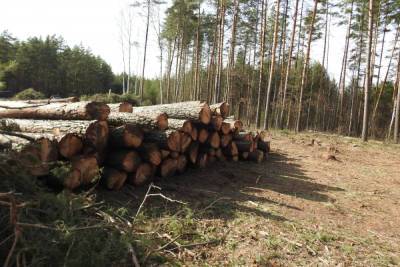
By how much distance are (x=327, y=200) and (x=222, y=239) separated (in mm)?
2699

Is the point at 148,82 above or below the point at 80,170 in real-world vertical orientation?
above

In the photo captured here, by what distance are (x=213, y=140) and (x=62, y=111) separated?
2975 mm

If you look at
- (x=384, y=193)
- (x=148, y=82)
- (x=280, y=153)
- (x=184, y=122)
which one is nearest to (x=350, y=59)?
(x=280, y=153)

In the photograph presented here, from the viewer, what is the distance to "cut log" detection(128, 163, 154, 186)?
16.2 feet

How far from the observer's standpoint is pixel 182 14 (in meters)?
26.2

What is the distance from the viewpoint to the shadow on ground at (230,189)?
443cm

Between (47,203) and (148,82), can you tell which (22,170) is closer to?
(47,203)

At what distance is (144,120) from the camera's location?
5.77m

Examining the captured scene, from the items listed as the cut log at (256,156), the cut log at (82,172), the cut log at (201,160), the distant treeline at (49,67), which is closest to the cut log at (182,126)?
the cut log at (201,160)

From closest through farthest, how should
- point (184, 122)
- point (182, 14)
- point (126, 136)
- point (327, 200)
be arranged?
point (126, 136) → point (327, 200) → point (184, 122) → point (182, 14)

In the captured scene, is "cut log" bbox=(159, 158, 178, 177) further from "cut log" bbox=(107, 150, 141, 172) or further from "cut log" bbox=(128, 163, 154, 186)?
"cut log" bbox=(107, 150, 141, 172)

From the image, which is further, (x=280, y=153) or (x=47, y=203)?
(x=280, y=153)

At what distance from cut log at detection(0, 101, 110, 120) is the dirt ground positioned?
5.14 feet

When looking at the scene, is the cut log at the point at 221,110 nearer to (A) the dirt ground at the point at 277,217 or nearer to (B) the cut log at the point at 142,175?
(A) the dirt ground at the point at 277,217
